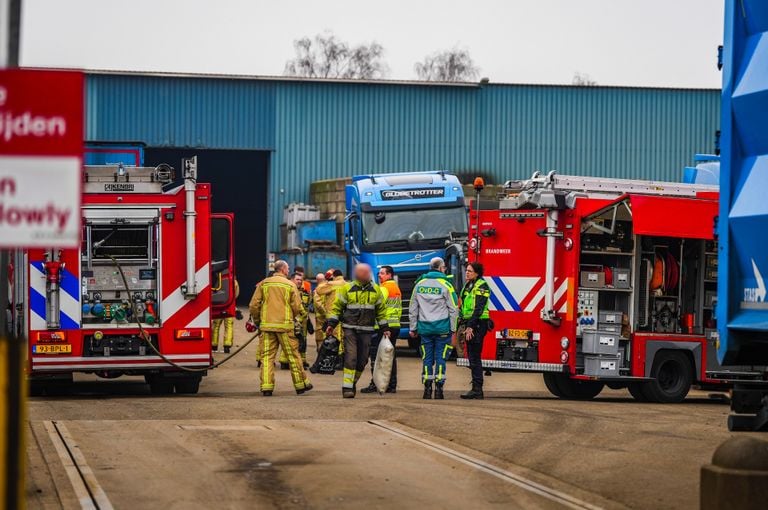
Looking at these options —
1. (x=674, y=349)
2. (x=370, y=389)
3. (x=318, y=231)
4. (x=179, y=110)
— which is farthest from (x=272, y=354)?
(x=179, y=110)

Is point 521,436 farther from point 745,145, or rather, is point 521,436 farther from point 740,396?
point 745,145

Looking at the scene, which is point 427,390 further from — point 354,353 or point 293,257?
point 293,257

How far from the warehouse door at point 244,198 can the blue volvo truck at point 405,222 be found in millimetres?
22889

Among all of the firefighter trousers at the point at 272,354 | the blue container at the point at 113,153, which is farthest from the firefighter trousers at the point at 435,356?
the blue container at the point at 113,153

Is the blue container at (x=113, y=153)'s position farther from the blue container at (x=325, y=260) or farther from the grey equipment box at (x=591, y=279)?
the blue container at (x=325, y=260)

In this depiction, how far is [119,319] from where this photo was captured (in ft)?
Answer: 58.9

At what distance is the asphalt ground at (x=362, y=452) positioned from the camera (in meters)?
10.2

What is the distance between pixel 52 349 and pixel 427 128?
32.8 meters

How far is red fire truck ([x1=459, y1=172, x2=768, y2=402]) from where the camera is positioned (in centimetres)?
1823

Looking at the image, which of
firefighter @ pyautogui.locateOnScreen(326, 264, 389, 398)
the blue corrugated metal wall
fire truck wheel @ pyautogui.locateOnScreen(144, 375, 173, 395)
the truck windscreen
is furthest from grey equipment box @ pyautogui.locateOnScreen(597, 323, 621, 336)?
the blue corrugated metal wall

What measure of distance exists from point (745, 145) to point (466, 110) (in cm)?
3987

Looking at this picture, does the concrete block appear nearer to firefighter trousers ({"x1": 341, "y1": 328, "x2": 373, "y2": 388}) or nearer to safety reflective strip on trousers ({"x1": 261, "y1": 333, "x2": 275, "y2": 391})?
firefighter trousers ({"x1": 341, "y1": 328, "x2": 373, "y2": 388})

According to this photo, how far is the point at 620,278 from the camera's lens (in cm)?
1845

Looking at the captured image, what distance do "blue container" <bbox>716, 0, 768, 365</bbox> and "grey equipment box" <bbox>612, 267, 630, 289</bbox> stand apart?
27.5 ft
